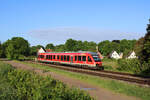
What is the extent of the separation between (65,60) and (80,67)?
4.69 m

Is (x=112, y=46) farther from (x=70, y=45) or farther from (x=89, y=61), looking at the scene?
(x=89, y=61)

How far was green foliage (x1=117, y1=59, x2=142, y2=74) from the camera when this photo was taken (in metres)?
24.6

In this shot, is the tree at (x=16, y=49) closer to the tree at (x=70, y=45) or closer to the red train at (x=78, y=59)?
the red train at (x=78, y=59)

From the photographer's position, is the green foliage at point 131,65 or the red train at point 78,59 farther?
the red train at point 78,59

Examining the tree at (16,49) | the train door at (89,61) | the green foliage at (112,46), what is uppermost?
the green foliage at (112,46)

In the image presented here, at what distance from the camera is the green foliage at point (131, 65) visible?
24.6m

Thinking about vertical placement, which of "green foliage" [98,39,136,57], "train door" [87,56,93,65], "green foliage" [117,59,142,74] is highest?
"green foliage" [98,39,136,57]

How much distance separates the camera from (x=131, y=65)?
25.7 metres

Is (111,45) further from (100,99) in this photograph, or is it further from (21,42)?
(100,99)

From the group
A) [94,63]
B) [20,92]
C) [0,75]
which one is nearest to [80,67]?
[94,63]

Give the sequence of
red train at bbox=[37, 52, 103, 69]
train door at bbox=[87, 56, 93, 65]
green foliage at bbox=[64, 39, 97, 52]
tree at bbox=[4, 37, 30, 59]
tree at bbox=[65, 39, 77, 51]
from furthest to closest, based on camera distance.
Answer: green foliage at bbox=[64, 39, 97, 52], tree at bbox=[65, 39, 77, 51], tree at bbox=[4, 37, 30, 59], train door at bbox=[87, 56, 93, 65], red train at bbox=[37, 52, 103, 69]

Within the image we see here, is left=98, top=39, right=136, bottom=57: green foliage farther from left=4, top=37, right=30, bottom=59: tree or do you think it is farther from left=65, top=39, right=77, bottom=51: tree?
left=4, top=37, right=30, bottom=59: tree

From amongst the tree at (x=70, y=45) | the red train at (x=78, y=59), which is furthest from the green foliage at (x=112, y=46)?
the red train at (x=78, y=59)

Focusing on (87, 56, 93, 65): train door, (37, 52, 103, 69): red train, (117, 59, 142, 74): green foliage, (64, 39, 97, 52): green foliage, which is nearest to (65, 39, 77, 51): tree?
(64, 39, 97, 52): green foliage
